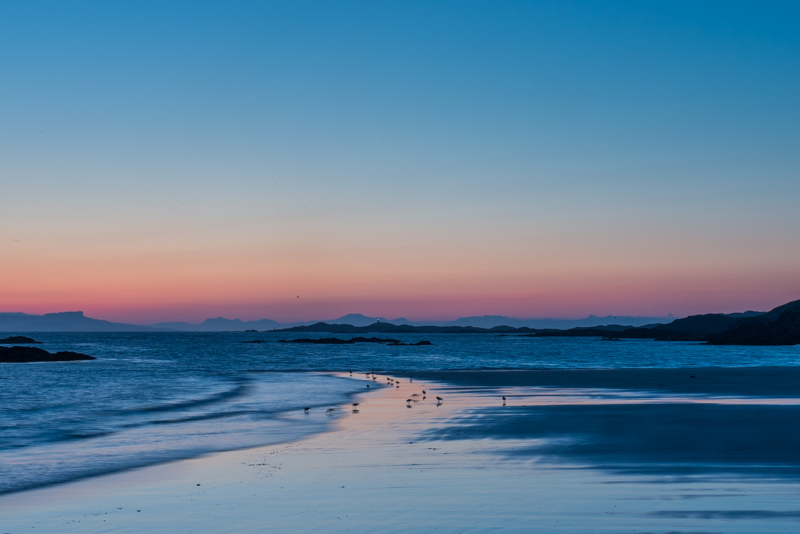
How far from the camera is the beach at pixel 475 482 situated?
30.3 ft

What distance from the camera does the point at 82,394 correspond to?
3766 centimetres

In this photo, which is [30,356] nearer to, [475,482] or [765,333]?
[475,482]

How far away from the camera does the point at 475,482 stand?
38.5ft

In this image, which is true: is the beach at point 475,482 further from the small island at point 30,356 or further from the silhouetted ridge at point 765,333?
the silhouetted ridge at point 765,333

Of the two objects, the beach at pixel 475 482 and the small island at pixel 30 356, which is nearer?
the beach at pixel 475 482

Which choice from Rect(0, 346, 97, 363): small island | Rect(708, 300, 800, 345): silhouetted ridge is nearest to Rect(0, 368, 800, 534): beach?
Rect(0, 346, 97, 363): small island

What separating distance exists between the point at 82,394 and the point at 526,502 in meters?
33.7

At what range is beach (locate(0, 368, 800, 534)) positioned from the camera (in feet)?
30.3

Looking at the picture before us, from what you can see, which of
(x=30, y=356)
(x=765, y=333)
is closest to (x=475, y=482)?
(x=30, y=356)

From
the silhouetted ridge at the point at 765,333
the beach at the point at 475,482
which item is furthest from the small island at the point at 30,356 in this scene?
the silhouetted ridge at the point at 765,333

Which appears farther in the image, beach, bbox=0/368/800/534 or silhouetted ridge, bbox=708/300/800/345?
silhouetted ridge, bbox=708/300/800/345

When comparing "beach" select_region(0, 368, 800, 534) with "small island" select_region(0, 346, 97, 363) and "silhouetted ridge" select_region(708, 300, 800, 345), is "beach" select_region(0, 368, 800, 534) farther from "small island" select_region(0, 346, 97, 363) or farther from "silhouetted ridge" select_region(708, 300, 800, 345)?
"silhouetted ridge" select_region(708, 300, 800, 345)

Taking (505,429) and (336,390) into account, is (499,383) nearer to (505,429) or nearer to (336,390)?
(336,390)

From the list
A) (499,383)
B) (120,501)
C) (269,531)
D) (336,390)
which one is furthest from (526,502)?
(499,383)
